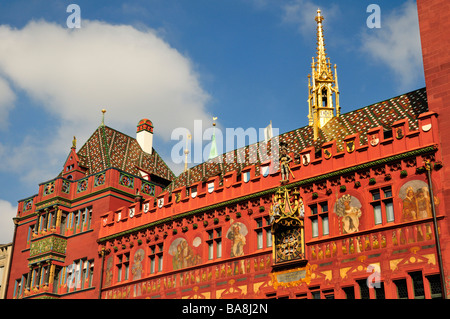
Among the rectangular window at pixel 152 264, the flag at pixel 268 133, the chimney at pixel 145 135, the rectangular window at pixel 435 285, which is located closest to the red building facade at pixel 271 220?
the rectangular window at pixel 435 285

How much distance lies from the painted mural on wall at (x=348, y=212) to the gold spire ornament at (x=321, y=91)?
8604 mm

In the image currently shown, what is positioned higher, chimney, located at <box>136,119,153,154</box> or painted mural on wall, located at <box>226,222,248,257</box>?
chimney, located at <box>136,119,153,154</box>

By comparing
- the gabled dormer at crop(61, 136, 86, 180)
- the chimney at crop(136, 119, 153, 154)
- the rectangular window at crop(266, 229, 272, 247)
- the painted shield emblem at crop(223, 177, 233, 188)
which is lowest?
the rectangular window at crop(266, 229, 272, 247)

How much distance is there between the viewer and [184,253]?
108 feet

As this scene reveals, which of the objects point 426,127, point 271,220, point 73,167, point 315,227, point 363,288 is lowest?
point 363,288

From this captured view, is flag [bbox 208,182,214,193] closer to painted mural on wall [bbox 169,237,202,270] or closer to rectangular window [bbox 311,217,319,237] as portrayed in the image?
painted mural on wall [bbox 169,237,202,270]

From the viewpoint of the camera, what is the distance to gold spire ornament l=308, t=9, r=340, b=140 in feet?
121

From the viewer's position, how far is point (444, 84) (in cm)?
2672

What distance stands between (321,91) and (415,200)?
14870 mm

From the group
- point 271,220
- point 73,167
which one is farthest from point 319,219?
point 73,167

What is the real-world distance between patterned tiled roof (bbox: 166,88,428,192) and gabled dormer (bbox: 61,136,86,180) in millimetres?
6269

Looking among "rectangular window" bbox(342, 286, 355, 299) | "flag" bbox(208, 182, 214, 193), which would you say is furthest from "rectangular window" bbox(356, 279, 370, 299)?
"flag" bbox(208, 182, 214, 193)

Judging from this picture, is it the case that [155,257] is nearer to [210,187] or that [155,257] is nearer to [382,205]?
[210,187]
